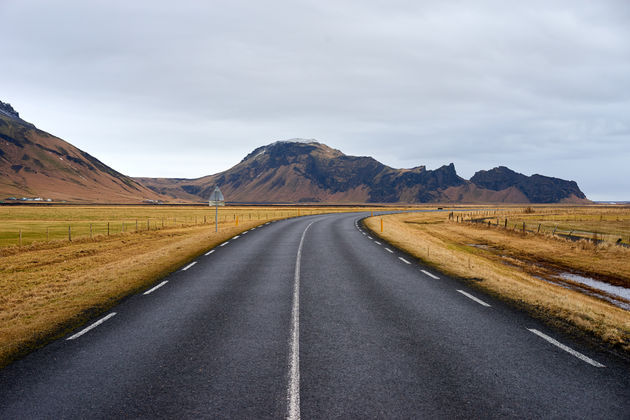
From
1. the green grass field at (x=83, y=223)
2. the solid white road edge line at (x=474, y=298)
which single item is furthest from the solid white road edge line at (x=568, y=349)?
the green grass field at (x=83, y=223)

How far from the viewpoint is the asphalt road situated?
3.96 m

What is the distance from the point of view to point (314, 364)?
4980mm

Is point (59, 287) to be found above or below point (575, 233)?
above

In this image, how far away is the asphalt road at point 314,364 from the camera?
13.0 ft

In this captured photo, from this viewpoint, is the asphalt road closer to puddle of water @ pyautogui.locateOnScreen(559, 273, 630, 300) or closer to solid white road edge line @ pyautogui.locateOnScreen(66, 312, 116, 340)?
solid white road edge line @ pyautogui.locateOnScreen(66, 312, 116, 340)

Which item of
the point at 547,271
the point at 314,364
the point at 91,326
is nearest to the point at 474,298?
the point at 314,364

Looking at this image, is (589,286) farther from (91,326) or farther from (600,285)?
(91,326)

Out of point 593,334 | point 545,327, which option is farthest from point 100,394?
point 593,334

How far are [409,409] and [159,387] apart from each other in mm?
2922

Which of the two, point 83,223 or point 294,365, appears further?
point 83,223

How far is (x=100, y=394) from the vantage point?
13.8ft

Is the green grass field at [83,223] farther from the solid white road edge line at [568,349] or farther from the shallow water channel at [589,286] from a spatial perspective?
the shallow water channel at [589,286]

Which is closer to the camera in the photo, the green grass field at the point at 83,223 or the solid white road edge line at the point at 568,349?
the solid white road edge line at the point at 568,349

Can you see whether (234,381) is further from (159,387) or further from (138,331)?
(138,331)
